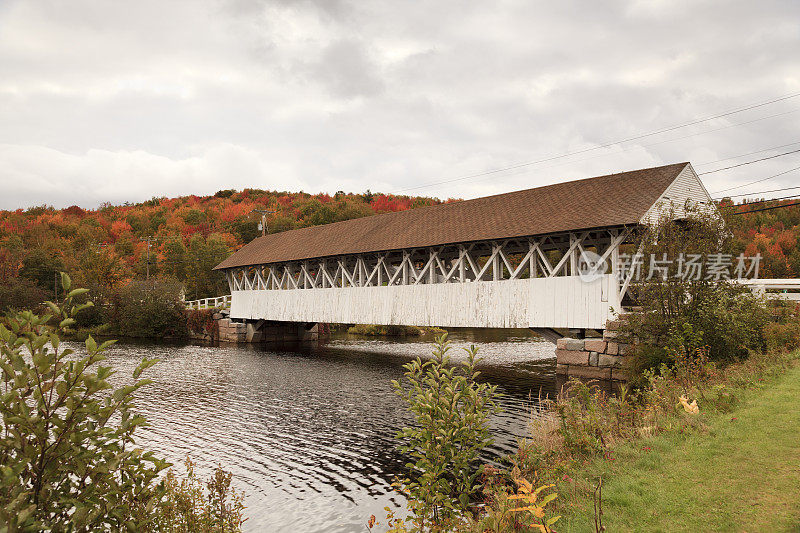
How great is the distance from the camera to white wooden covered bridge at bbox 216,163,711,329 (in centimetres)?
1625

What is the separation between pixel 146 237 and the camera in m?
69.0

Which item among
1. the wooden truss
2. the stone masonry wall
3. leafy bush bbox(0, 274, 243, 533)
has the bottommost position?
the stone masonry wall

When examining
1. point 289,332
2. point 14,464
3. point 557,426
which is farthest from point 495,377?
point 289,332

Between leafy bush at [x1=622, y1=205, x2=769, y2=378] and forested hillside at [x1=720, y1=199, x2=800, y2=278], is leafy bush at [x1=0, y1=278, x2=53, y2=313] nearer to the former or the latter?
leafy bush at [x1=622, y1=205, x2=769, y2=378]

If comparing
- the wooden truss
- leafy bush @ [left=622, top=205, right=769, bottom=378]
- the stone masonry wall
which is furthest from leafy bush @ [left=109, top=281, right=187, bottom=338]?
leafy bush @ [left=622, top=205, right=769, bottom=378]

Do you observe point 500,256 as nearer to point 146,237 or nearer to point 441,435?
point 441,435

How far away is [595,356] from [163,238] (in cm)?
4969

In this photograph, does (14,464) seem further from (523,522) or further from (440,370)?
(523,522)

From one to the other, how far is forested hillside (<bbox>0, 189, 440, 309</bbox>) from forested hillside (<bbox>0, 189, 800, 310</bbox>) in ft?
0.33

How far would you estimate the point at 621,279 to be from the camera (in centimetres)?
1603

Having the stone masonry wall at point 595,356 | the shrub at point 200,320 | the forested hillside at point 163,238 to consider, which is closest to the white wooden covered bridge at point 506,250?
the stone masonry wall at point 595,356

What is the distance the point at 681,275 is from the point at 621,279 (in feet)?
9.07

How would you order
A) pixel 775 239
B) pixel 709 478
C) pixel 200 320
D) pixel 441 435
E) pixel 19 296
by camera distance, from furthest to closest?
pixel 775 239 → pixel 19 296 → pixel 200 320 → pixel 709 478 → pixel 441 435

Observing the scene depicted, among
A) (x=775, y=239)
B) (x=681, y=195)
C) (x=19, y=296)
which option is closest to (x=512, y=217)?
(x=681, y=195)
